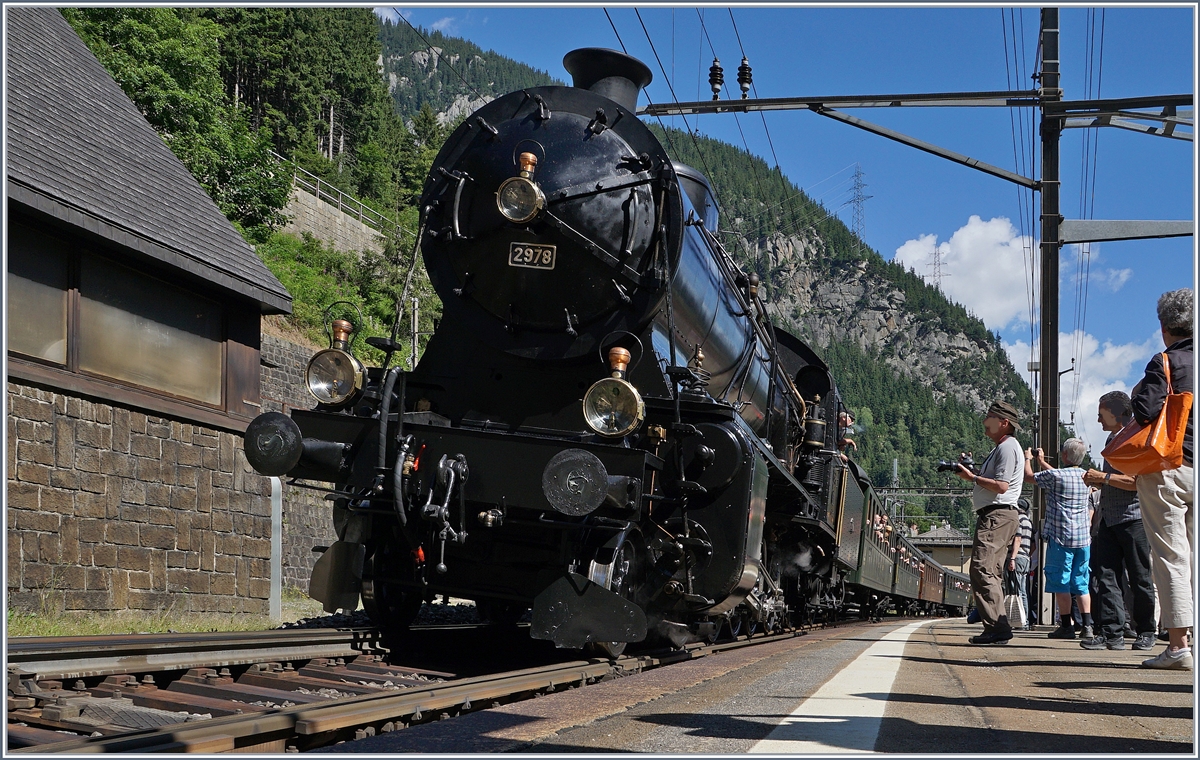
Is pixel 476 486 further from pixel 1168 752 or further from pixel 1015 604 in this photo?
pixel 1015 604

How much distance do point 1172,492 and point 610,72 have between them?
14.8 feet

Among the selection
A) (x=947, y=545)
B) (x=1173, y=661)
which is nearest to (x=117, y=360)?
(x=1173, y=661)

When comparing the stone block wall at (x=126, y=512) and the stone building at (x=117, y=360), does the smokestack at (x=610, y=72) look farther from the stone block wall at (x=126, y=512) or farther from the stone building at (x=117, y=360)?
the stone block wall at (x=126, y=512)

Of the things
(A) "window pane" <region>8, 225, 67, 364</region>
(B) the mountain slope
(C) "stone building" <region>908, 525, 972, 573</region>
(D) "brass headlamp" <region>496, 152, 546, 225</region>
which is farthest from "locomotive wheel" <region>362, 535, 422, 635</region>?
(B) the mountain slope

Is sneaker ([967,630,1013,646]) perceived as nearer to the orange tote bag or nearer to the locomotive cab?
the locomotive cab

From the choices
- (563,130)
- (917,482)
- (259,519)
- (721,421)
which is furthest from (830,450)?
(917,482)

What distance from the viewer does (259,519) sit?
11.9m

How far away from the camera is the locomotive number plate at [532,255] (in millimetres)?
6086

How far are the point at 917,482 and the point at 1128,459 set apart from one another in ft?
355

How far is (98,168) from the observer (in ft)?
33.5

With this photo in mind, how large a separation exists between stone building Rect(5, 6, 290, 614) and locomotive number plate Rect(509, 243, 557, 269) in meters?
4.83

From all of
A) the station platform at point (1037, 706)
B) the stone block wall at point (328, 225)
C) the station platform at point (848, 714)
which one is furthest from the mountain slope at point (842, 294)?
the station platform at point (848, 714)

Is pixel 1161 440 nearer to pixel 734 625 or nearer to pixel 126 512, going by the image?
pixel 734 625

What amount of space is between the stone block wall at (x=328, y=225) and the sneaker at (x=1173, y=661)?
97.1 feet
